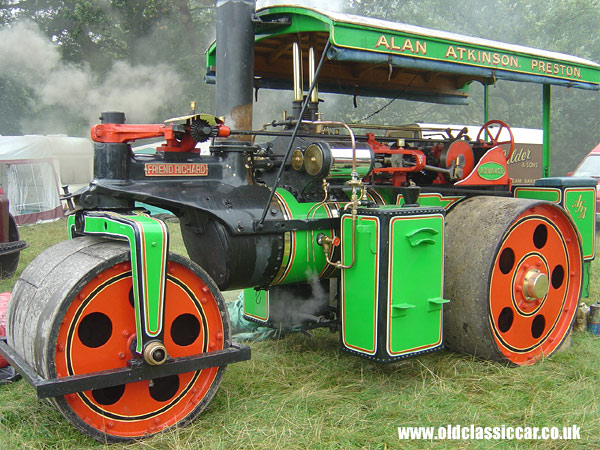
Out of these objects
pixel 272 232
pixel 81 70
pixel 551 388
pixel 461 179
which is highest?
pixel 81 70

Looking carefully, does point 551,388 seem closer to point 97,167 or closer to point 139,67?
point 97,167

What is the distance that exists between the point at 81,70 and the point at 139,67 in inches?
50.1

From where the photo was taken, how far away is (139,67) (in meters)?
13.9

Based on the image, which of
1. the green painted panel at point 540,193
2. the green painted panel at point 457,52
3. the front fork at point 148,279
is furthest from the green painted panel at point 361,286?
the green painted panel at point 540,193

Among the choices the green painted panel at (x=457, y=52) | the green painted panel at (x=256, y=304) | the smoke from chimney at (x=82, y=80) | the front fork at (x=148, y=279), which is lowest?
the green painted panel at (x=256, y=304)

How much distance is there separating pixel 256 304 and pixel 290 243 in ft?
2.53

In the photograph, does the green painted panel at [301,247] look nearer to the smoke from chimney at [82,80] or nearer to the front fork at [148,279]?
the front fork at [148,279]

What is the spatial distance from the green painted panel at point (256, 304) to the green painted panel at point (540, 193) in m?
1.80

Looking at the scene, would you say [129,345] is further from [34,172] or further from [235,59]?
[34,172]

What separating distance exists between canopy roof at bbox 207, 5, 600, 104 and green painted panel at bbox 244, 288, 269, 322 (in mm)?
1365

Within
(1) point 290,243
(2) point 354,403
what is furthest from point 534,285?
(1) point 290,243

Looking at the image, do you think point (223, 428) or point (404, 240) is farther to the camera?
point (404, 240)

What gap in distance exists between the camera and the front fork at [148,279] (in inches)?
91.0

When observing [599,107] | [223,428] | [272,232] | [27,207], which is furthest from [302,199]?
[599,107]
